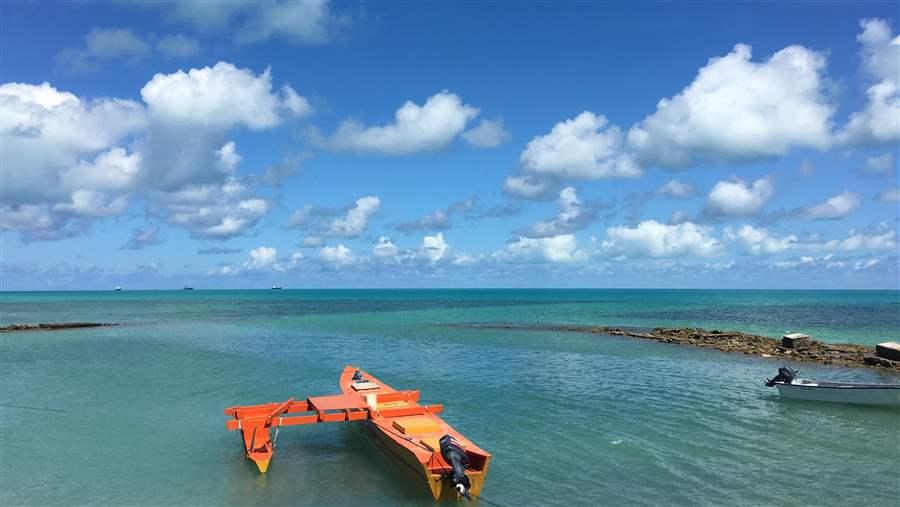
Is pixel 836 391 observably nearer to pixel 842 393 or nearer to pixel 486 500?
pixel 842 393

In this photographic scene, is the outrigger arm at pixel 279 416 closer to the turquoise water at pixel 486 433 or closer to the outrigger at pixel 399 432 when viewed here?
the outrigger at pixel 399 432

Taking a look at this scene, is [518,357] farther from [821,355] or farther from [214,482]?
[214,482]

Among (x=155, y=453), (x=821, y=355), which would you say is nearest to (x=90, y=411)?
(x=155, y=453)

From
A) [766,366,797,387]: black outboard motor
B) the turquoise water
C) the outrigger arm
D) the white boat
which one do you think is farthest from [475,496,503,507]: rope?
the white boat

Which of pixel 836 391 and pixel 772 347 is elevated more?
pixel 836 391

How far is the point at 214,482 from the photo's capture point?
1552 cm

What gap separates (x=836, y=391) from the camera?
24.7 m

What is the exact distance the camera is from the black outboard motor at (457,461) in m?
13.3

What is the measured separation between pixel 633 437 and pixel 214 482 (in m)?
13.3

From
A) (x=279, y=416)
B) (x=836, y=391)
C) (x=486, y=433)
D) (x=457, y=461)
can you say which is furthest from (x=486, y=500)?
(x=836, y=391)

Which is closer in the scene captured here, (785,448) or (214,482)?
(214,482)

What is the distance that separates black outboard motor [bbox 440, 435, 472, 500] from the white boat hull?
18564 mm

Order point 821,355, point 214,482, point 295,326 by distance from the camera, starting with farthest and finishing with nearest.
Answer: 1. point 295,326
2. point 821,355
3. point 214,482

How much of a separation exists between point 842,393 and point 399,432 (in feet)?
65.7
